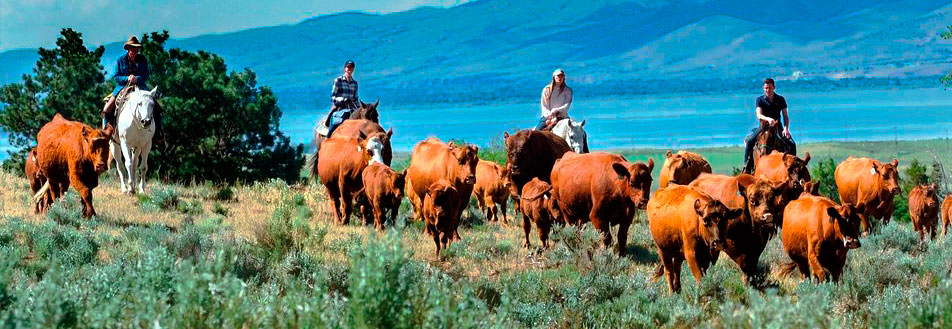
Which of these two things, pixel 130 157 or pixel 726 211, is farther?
pixel 130 157

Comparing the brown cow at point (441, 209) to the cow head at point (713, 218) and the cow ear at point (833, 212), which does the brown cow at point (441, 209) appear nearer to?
the cow head at point (713, 218)

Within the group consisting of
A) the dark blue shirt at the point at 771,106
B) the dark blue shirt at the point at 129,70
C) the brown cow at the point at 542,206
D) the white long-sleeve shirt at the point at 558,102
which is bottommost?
the brown cow at the point at 542,206

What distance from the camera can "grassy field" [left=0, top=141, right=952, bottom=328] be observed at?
7168 mm

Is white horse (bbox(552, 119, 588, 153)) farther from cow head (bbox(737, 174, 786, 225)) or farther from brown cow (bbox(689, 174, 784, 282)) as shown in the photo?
cow head (bbox(737, 174, 786, 225))

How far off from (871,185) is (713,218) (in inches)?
377

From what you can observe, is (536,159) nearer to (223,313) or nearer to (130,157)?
(130,157)

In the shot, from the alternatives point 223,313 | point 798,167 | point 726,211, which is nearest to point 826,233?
point 726,211

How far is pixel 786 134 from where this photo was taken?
20344mm

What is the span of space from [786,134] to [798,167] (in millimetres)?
3689

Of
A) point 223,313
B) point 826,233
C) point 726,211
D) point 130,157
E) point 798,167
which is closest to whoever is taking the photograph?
point 223,313

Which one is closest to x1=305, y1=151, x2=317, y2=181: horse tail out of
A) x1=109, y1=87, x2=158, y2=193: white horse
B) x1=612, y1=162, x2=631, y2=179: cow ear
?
x1=109, y1=87, x2=158, y2=193: white horse

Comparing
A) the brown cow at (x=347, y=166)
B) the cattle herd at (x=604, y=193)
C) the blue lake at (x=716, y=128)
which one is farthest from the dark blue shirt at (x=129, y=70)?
the blue lake at (x=716, y=128)

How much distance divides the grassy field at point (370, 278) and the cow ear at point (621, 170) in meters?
0.88

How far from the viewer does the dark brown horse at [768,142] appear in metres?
19.7
